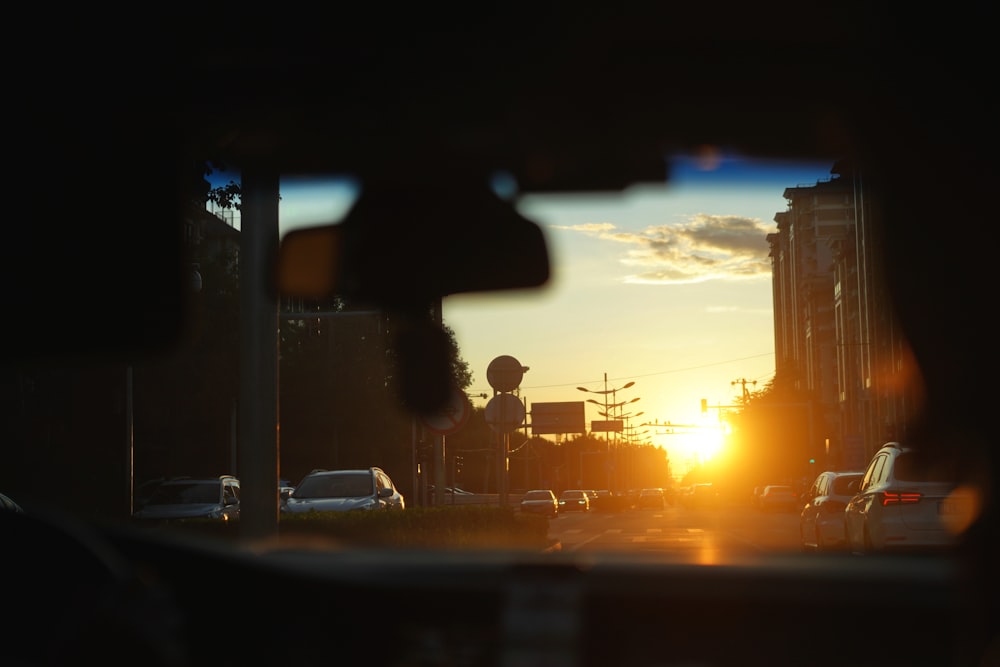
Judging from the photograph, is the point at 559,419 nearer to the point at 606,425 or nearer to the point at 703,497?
the point at 703,497

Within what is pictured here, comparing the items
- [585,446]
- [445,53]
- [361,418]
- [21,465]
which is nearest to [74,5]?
[445,53]

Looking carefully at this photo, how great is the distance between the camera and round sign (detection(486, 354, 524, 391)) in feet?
57.6

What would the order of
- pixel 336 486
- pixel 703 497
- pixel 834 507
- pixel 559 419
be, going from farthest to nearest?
pixel 703 497 → pixel 559 419 → pixel 336 486 → pixel 834 507

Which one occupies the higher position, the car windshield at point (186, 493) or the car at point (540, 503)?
the car windshield at point (186, 493)

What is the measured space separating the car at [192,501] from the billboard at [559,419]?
88.7 ft

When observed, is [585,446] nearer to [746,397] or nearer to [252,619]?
[746,397]

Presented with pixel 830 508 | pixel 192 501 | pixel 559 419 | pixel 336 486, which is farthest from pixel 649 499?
pixel 830 508

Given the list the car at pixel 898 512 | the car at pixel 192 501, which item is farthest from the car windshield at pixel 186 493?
the car at pixel 898 512

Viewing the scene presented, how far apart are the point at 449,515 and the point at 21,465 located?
13.6 metres

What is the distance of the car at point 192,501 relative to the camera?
20.6 meters

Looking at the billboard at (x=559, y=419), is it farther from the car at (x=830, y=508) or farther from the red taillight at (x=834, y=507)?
the red taillight at (x=834, y=507)

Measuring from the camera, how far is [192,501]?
21625 mm

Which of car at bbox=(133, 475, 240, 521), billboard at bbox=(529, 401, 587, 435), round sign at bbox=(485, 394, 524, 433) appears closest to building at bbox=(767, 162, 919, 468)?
round sign at bbox=(485, 394, 524, 433)

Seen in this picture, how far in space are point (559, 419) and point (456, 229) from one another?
157ft
